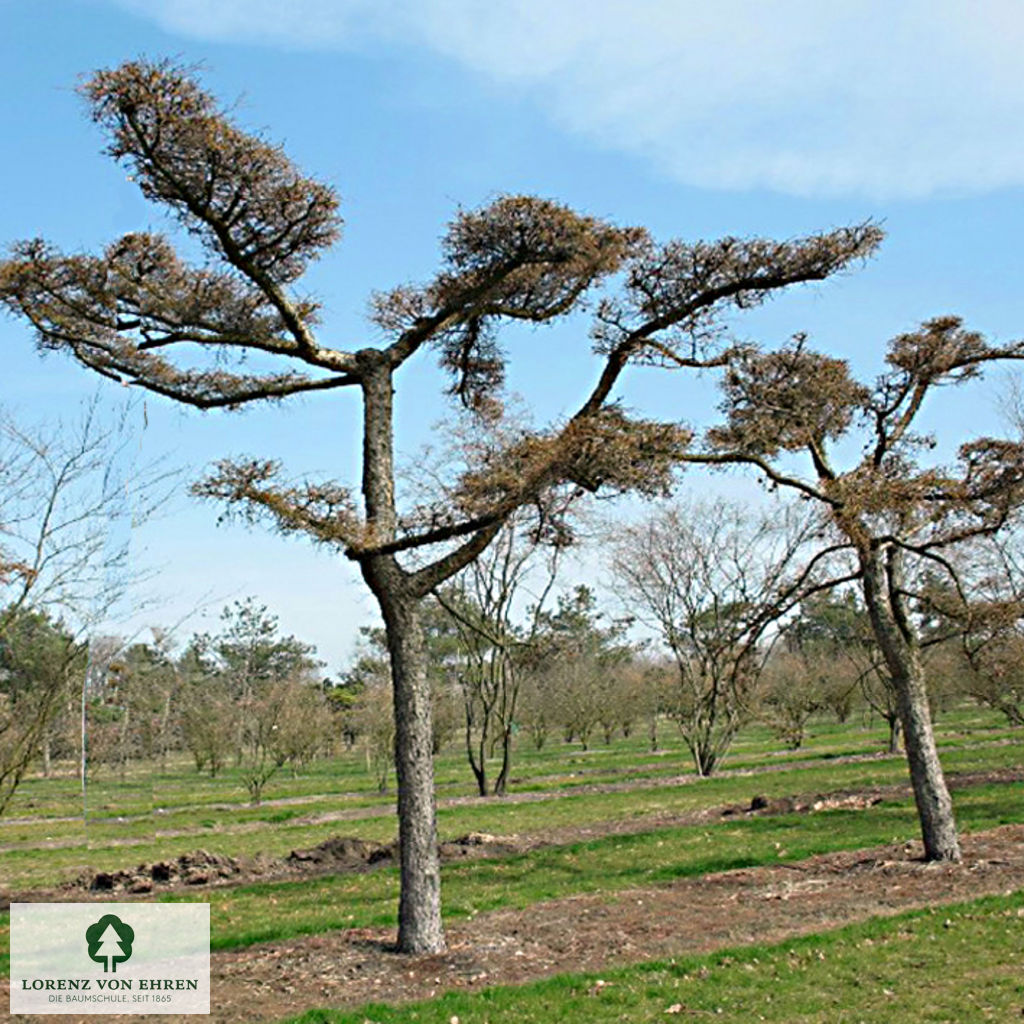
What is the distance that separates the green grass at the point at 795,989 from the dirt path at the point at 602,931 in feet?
1.30

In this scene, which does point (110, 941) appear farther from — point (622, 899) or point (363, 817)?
point (363, 817)

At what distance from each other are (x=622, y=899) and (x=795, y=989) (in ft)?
11.5

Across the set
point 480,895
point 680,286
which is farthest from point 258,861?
point 680,286

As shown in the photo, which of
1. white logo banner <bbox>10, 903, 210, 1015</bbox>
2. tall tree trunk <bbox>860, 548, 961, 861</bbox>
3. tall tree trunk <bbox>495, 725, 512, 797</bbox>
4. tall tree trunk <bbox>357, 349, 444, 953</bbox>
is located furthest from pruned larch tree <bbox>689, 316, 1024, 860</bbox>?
tall tree trunk <bbox>495, 725, 512, 797</bbox>

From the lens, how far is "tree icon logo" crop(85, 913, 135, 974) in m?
7.90

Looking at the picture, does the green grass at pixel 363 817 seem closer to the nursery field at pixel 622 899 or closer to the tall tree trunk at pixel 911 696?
the nursery field at pixel 622 899

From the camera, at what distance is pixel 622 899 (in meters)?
9.43

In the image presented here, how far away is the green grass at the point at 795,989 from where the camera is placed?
568cm

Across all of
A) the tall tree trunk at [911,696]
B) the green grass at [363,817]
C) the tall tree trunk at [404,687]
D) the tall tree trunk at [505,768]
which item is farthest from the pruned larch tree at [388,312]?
the tall tree trunk at [505,768]

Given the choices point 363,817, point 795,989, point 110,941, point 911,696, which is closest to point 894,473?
point 911,696

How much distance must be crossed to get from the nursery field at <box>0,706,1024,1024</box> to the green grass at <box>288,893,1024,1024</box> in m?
0.02

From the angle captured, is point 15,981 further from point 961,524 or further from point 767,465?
point 961,524

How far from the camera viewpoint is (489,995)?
6348 millimetres

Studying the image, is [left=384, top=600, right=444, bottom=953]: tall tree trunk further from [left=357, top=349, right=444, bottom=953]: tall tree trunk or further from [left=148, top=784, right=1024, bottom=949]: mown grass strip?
[left=148, top=784, right=1024, bottom=949]: mown grass strip
